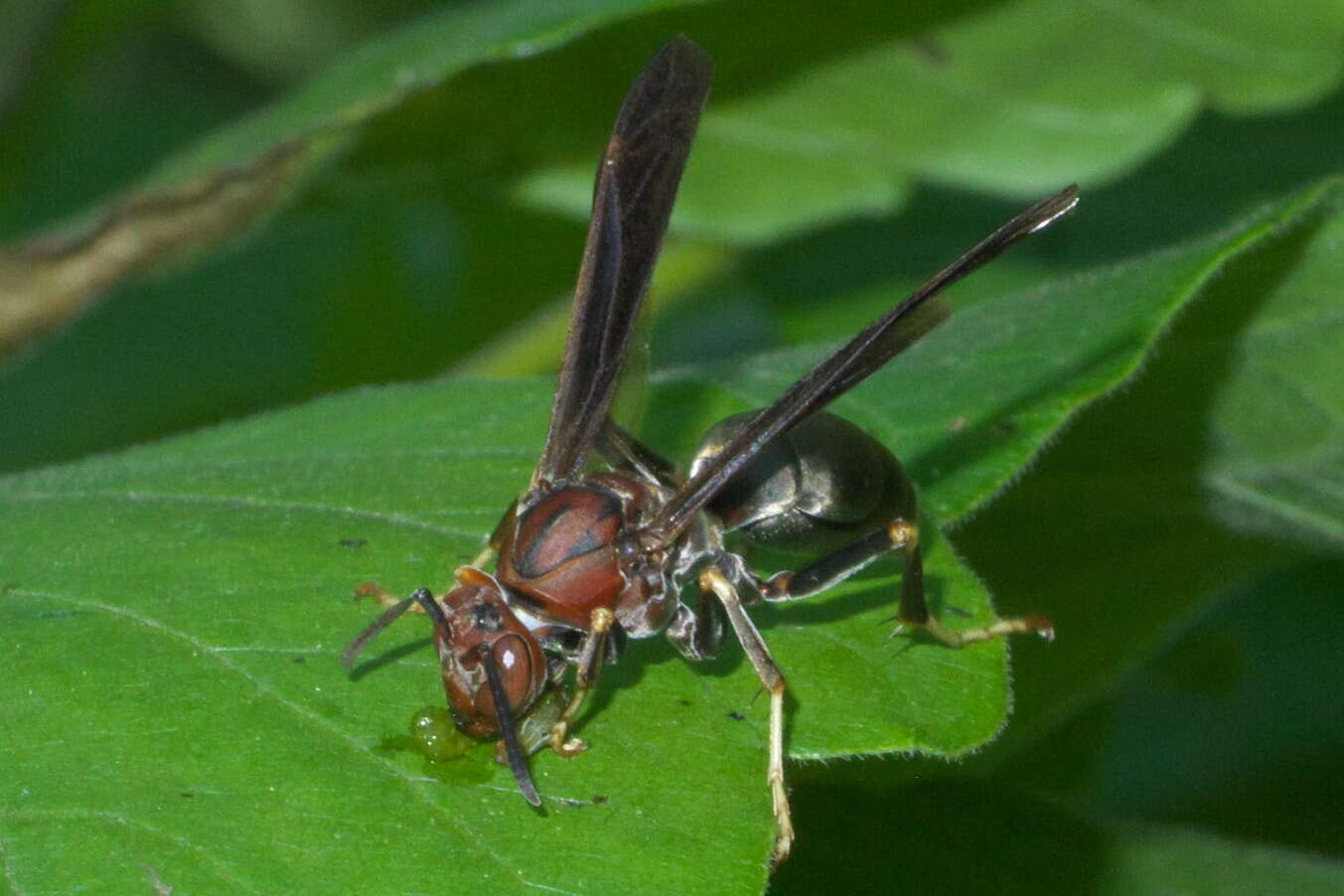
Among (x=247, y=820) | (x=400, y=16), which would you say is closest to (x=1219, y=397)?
(x=247, y=820)

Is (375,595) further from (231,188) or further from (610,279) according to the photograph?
(231,188)

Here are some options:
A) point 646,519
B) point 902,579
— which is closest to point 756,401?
point 646,519

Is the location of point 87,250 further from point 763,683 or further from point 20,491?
point 763,683

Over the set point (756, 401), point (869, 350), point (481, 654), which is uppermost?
point (869, 350)

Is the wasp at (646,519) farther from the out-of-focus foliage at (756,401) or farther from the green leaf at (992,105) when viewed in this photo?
the green leaf at (992,105)

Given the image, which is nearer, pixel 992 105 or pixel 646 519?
pixel 646 519

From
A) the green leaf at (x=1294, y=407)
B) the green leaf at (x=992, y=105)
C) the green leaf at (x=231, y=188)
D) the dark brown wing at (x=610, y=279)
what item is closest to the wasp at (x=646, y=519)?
the dark brown wing at (x=610, y=279)
